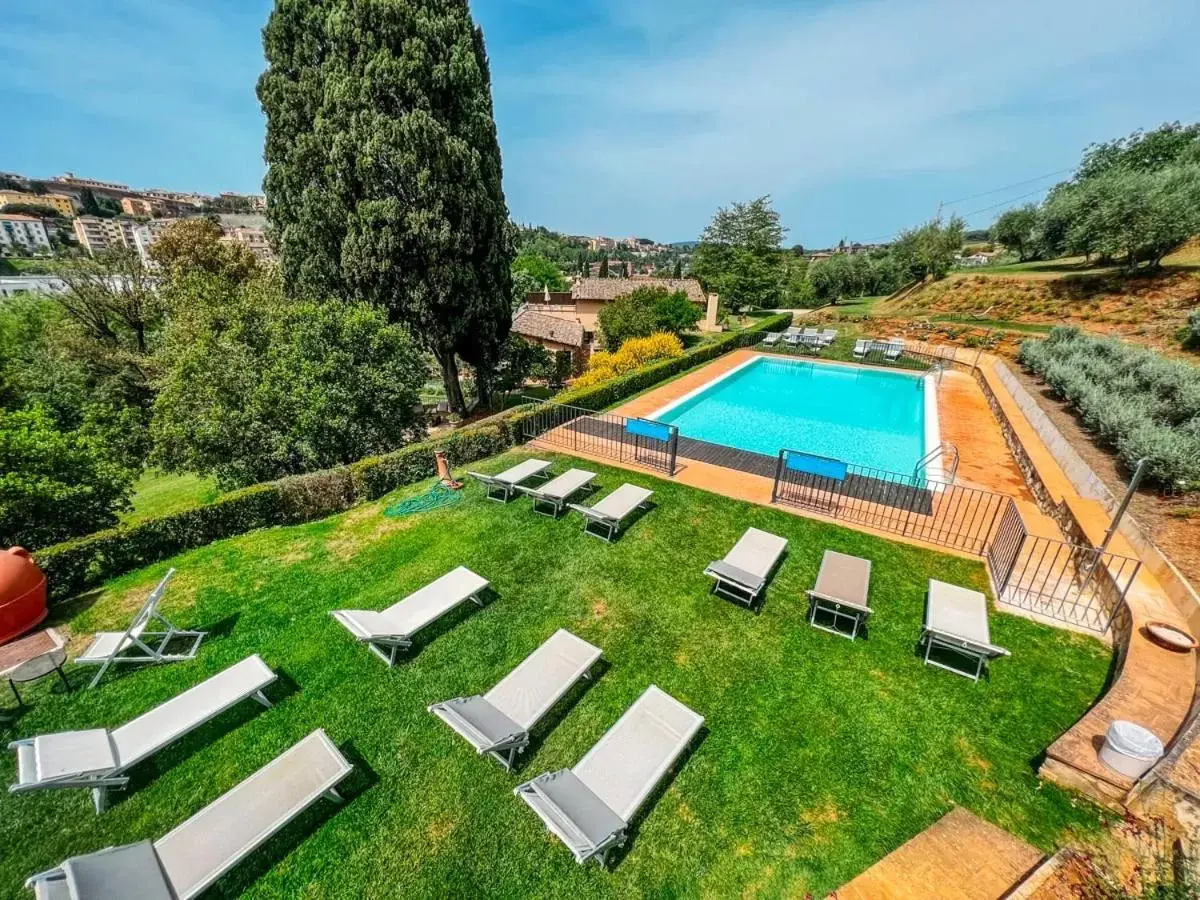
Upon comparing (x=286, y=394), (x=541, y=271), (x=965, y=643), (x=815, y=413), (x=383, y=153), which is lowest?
(x=815, y=413)

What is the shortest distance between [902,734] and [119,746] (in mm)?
8352

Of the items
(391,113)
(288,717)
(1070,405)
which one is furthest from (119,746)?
(1070,405)

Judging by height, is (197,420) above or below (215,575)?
above

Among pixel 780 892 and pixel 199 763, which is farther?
pixel 199 763

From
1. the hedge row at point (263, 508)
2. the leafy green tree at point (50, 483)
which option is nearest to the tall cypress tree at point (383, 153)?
the hedge row at point (263, 508)

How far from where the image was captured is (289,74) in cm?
1478

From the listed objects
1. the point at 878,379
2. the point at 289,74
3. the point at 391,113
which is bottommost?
the point at 878,379

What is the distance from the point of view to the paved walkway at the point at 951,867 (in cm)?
378

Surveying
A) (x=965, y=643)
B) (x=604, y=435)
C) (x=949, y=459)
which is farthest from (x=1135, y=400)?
(x=604, y=435)

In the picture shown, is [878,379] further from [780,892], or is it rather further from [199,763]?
[199,763]

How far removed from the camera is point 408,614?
6.66 metres

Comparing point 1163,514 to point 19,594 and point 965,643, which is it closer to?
point 965,643

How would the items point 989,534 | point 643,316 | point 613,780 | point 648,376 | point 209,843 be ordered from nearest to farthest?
point 209,843, point 613,780, point 989,534, point 648,376, point 643,316

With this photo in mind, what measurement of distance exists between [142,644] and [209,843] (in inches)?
148
